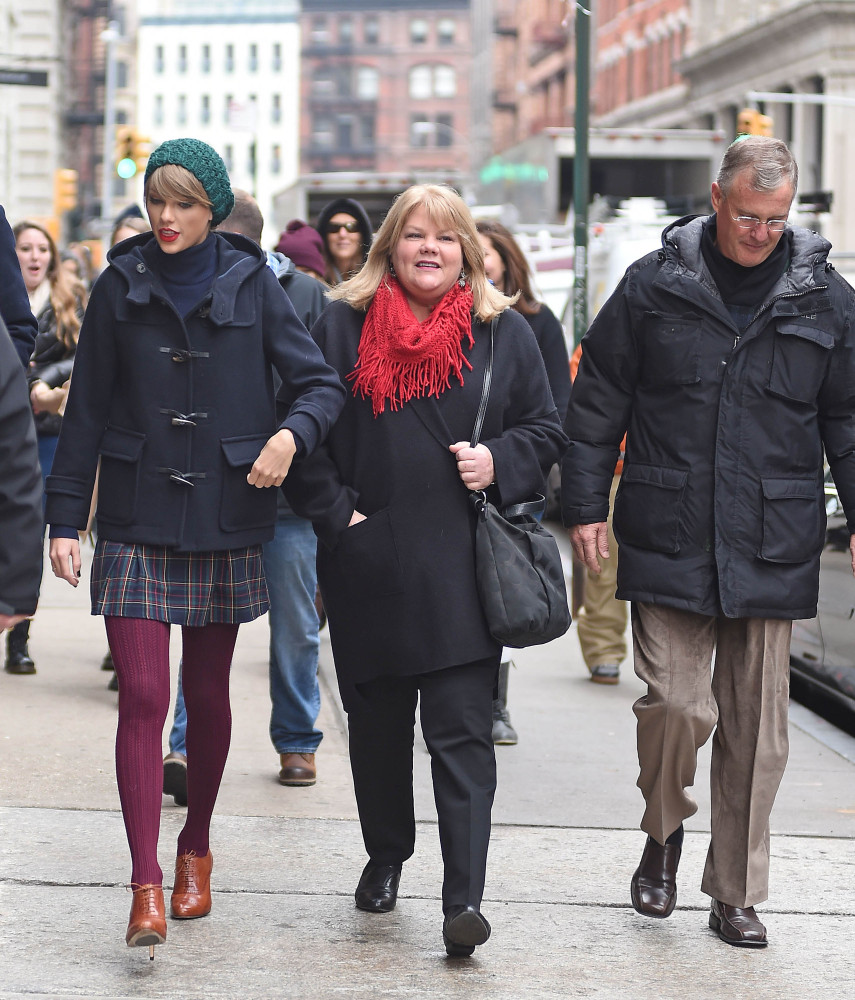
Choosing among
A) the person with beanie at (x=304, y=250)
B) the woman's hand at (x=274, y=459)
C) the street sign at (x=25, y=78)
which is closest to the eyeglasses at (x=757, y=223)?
the woman's hand at (x=274, y=459)

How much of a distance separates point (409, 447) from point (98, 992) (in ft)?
5.12

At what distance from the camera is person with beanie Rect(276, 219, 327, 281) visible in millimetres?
7441

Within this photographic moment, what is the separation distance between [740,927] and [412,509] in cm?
143

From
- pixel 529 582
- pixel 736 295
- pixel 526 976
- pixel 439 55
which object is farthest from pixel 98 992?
pixel 439 55

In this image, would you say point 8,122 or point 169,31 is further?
point 169,31

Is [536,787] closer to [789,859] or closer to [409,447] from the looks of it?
[789,859]

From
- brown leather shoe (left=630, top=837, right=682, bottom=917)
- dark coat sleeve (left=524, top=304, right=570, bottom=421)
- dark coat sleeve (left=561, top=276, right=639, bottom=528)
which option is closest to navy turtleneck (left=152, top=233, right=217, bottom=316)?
dark coat sleeve (left=561, top=276, right=639, bottom=528)

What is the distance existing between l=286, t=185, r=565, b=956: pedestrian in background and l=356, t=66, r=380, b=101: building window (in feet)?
451

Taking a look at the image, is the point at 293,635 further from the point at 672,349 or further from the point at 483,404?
the point at 672,349

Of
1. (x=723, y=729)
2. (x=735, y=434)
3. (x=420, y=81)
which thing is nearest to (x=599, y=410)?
(x=735, y=434)

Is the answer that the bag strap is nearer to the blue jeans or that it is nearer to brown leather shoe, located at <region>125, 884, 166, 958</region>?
brown leather shoe, located at <region>125, 884, 166, 958</region>

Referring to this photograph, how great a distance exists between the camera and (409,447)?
4.59m

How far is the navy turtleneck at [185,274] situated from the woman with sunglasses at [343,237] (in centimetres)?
365

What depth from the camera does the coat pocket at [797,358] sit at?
4.67 meters
